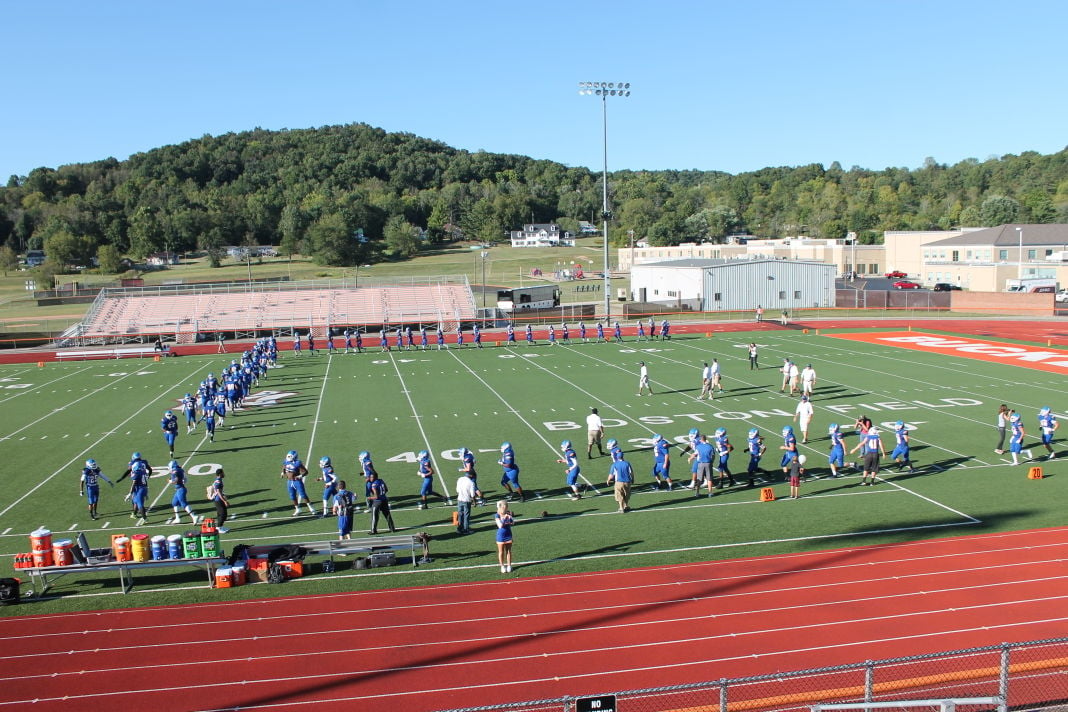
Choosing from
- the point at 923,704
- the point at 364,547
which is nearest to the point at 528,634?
the point at 364,547

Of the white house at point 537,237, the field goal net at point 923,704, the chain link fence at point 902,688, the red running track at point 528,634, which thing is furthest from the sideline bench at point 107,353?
the white house at point 537,237

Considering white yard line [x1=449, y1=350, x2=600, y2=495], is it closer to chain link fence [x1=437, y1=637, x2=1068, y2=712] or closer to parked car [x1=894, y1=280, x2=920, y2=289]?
chain link fence [x1=437, y1=637, x2=1068, y2=712]

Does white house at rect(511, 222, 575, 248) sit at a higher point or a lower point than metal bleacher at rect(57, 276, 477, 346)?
higher

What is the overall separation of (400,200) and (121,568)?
134 metres

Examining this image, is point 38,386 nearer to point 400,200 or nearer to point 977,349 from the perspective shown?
point 977,349

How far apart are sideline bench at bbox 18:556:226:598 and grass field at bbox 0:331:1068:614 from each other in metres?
0.23

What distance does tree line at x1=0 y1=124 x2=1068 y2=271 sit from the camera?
112375mm

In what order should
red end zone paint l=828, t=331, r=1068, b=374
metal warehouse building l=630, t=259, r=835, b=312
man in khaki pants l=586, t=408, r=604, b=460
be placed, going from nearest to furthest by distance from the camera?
man in khaki pants l=586, t=408, r=604, b=460
red end zone paint l=828, t=331, r=1068, b=374
metal warehouse building l=630, t=259, r=835, b=312

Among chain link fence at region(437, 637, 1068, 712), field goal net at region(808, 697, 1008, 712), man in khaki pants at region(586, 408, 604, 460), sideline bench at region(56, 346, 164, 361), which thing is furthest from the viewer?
sideline bench at region(56, 346, 164, 361)

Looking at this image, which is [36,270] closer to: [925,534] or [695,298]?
[695,298]

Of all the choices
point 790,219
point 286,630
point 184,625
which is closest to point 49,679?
point 184,625

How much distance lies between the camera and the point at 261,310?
175 ft

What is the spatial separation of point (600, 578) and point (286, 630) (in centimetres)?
455

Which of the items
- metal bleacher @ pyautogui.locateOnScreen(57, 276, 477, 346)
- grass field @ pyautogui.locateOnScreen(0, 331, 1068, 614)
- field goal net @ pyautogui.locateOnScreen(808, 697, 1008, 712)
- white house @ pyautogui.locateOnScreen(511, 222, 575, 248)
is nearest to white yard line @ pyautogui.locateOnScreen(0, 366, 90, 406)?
grass field @ pyautogui.locateOnScreen(0, 331, 1068, 614)
